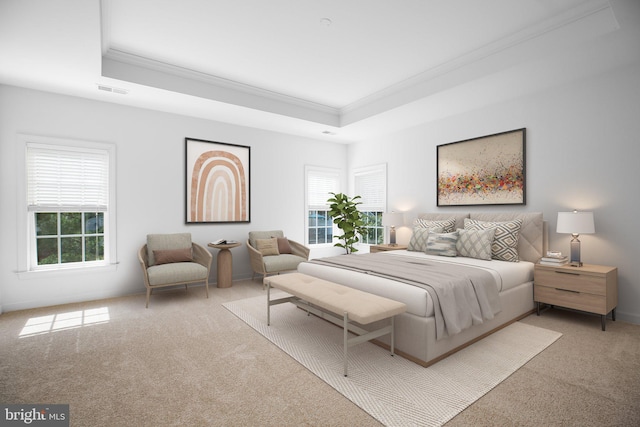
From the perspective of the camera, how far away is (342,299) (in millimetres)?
2703

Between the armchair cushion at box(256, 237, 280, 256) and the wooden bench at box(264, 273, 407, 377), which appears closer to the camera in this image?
the wooden bench at box(264, 273, 407, 377)

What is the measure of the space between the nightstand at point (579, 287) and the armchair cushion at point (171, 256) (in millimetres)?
4653

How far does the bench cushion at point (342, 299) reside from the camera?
2395 millimetres

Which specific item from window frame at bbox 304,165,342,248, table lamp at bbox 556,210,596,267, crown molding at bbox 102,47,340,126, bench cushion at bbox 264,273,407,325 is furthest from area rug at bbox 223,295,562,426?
window frame at bbox 304,165,342,248

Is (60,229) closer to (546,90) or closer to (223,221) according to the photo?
(223,221)

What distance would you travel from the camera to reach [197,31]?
3.31 m

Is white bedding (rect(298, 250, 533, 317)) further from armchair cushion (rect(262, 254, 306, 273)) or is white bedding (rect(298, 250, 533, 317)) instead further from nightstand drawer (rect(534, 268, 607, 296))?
armchair cushion (rect(262, 254, 306, 273))

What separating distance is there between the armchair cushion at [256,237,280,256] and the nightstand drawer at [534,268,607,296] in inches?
149

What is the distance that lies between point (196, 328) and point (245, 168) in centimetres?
318

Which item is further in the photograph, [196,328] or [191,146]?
[191,146]

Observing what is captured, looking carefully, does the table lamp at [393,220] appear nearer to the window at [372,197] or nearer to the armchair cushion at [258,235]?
the window at [372,197]

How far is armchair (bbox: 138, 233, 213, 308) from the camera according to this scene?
13.6 feet

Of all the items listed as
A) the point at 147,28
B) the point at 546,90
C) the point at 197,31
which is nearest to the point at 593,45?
the point at 546,90

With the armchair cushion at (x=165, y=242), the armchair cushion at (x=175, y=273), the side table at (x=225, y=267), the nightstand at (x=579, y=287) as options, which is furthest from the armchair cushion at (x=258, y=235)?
the nightstand at (x=579, y=287)
